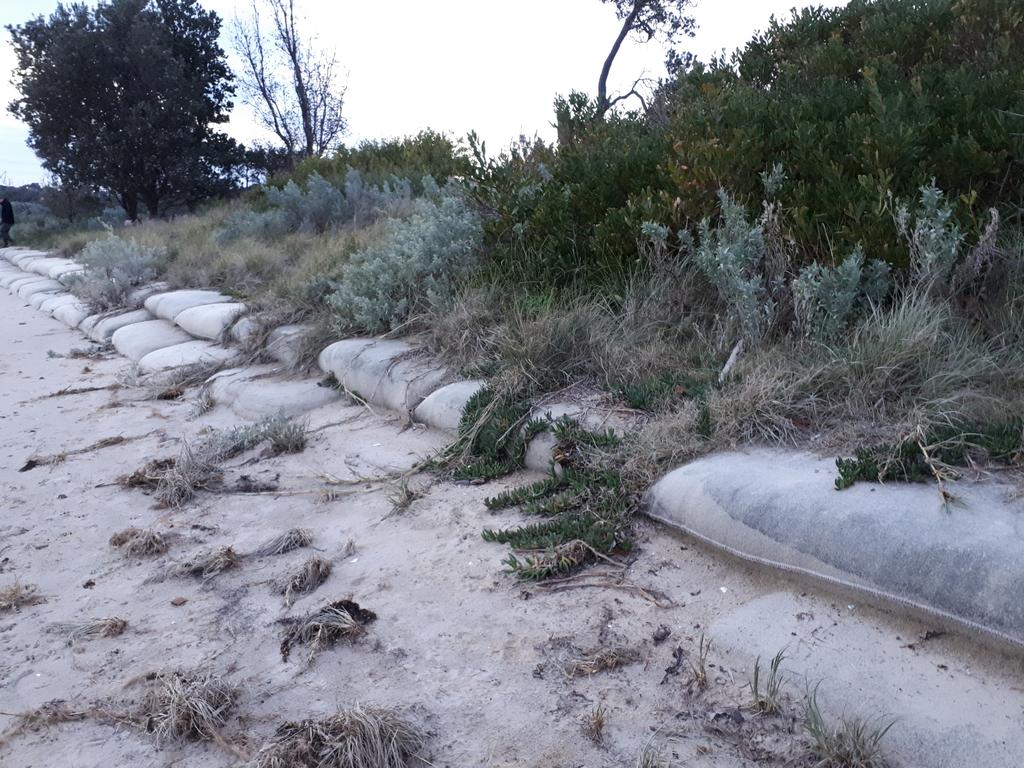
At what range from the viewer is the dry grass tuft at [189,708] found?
92.8 inches

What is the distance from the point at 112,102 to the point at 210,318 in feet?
52.9

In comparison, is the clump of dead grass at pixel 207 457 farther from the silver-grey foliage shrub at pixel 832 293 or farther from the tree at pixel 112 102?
the tree at pixel 112 102

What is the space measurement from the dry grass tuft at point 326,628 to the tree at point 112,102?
20.1 m

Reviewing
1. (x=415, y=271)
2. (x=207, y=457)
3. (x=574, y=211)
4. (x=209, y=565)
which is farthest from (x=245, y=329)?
(x=209, y=565)

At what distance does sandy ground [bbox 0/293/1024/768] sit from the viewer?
86.7 inches

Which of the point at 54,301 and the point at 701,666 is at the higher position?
the point at 54,301

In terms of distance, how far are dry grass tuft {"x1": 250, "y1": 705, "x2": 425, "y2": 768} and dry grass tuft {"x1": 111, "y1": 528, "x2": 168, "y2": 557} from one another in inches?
60.5

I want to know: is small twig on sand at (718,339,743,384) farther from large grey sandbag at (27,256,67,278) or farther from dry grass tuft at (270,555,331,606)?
large grey sandbag at (27,256,67,278)

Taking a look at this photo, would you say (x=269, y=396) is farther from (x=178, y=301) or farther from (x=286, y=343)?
(x=178, y=301)

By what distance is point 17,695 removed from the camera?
2.64 metres

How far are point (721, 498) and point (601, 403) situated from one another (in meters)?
1.11

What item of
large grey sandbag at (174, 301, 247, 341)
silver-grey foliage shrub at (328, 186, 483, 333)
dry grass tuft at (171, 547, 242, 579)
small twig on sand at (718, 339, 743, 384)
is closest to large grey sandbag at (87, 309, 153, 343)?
large grey sandbag at (174, 301, 247, 341)

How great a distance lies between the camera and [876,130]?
416 cm

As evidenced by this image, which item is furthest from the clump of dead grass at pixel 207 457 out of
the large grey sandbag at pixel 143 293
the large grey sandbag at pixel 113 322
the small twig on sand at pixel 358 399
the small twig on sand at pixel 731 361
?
the large grey sandbag at pixel 143 293
